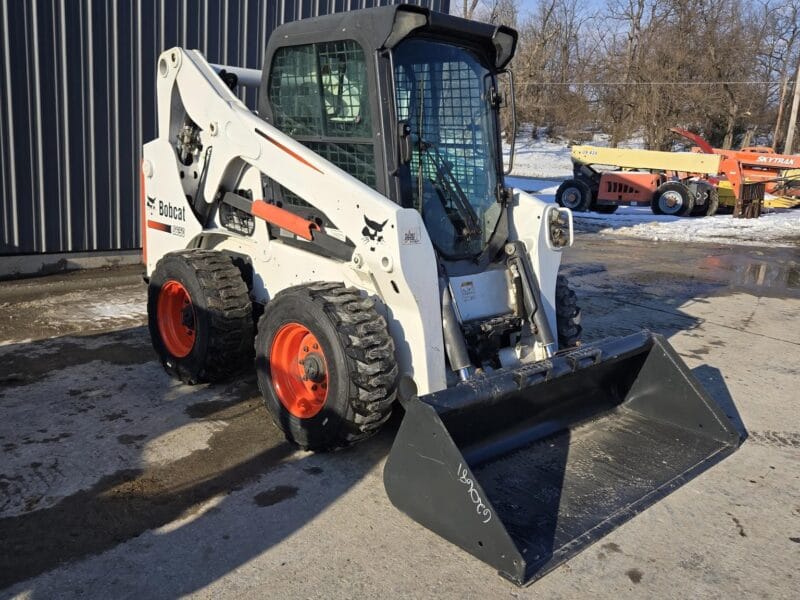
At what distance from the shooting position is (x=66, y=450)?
4.30 m

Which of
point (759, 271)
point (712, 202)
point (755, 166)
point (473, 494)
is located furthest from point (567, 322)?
point (755, 166)

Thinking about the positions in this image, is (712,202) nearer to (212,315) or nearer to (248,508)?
(212,315)

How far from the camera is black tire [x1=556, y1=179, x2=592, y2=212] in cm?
1973

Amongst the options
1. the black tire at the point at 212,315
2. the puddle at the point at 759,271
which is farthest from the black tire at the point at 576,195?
the black tire at the point at 212,315

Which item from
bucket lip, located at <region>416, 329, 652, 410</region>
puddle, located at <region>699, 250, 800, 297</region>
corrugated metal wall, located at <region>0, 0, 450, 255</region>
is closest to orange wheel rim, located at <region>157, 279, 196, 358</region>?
bucket lip, located at <region>416, 329, 652, 410</region>

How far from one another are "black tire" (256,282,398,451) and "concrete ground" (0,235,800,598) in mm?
238

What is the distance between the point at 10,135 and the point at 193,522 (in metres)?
6.57

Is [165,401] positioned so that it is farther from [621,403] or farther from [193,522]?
[621,403]

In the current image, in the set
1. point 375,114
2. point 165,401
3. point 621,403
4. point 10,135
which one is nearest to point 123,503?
point 165,401

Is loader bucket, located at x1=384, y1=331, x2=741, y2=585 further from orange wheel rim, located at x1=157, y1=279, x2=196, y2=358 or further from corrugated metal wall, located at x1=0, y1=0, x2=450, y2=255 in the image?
corrugated metal wall, located at x1=0, y1=0, x2=450, y2=255

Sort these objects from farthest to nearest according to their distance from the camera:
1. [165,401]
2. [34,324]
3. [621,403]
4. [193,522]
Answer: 1. [34,324]
2. [165,401]
3. [621,403]
4. [193,522]

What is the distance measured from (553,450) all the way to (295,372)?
5.17 feet

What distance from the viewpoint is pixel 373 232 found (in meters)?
4.09

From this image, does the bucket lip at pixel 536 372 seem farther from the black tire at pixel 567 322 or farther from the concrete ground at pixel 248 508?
the concrete ground at pixel 248 508
